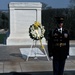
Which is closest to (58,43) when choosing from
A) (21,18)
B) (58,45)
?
(58,45)

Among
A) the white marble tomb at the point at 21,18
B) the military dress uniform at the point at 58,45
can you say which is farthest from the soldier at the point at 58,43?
the white marble tomb at the point at 21,18

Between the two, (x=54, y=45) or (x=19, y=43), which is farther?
(x=19, y=43)

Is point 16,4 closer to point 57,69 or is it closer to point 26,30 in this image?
point 26,30

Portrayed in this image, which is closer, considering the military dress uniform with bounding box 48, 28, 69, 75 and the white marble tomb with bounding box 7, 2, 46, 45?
the military dress uniform with bounding box 48, 28, 69, 75

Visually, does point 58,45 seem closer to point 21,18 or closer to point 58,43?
point 58,43

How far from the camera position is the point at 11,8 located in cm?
2100

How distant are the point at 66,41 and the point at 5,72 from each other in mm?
3253

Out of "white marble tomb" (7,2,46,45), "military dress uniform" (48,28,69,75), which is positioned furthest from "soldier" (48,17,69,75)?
"white marble tomb" (7,2,46,45)

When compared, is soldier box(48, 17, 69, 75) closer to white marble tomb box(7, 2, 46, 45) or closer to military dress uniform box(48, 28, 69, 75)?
military dress uniform box(48, 28, 69, 75)

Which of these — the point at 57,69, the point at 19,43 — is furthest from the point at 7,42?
the point at 57,69

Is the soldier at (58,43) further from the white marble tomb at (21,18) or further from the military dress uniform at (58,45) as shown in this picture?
the white marble tomb at (21,18)

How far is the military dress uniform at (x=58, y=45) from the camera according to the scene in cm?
855

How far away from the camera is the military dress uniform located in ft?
28.1

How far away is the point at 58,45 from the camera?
28.2ft
